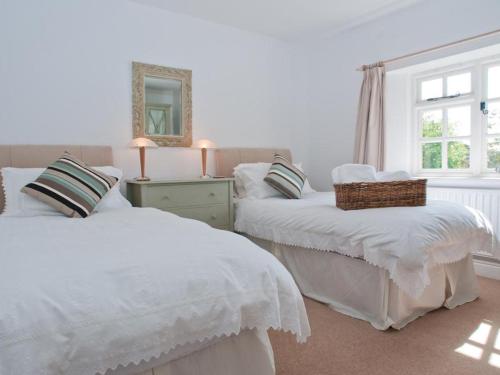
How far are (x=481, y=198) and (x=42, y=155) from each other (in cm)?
367

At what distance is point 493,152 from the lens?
3289 mm

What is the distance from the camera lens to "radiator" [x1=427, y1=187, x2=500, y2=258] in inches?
118

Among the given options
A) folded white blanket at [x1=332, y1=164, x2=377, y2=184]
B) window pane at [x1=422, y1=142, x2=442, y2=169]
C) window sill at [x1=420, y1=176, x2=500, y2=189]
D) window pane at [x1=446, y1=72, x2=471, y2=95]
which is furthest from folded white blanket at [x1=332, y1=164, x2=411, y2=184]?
window pane at [x1=446, y1=72, x2=471, y2=95]

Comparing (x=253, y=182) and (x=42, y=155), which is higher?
(x=42, y=155)

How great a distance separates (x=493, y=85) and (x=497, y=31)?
56 cm

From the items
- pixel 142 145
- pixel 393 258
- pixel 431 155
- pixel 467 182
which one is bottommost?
pixel 393 258

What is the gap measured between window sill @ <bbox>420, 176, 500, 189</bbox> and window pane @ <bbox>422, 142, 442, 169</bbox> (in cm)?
27

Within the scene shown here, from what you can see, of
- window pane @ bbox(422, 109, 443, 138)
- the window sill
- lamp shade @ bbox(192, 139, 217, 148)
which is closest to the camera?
the window sill

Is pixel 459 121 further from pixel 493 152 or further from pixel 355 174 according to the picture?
pixel 355 174

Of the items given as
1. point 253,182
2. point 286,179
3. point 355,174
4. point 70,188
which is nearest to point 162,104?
point 253,182

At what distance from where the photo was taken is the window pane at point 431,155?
3715 millimetres

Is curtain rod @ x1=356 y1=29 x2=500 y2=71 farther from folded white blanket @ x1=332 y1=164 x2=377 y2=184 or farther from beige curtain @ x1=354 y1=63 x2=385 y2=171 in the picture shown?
folded white blanket @ x1=332 y1=164 x2=377 y2=184

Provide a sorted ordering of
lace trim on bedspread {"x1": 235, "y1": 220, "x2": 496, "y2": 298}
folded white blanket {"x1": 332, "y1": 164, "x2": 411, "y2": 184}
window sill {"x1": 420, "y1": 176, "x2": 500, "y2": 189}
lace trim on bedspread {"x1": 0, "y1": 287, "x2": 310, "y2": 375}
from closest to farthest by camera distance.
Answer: lace trim on bedspread {"x1": 0, "y1": 287, "x2": 310, "y2": 375}
lace trim on bedspread {"x1": 235, "y1": 220, "x2": 496, "y2": 298}
folded white blanket {"x1": 332, "y1": 164, "x2": 411, "y2": 184}
window sill {"x1": 420, "y1": 176, "x2": 500, "y2": 189}

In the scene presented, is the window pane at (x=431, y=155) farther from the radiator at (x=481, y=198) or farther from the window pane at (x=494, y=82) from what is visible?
the window pane at (x=494, y=82)
